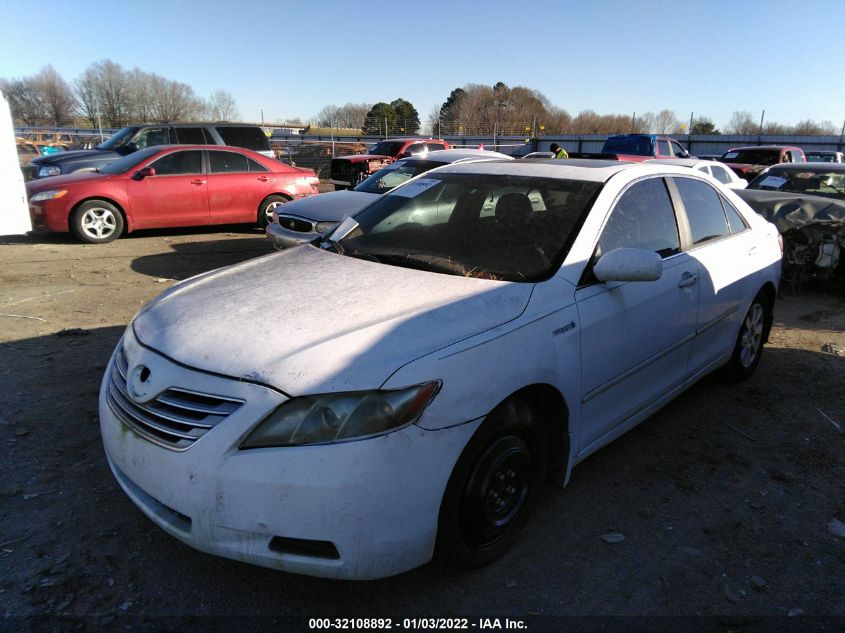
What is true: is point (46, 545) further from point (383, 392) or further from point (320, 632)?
point (383, 392)

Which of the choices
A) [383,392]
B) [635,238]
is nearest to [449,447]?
[383,392]

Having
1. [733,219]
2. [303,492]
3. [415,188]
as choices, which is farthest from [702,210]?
[303,492]

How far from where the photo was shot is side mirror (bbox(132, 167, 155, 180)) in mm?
9570

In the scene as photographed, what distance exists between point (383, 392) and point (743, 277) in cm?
321

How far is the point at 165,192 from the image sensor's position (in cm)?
975

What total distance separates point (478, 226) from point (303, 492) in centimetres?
183

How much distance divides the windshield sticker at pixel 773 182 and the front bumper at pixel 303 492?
911cm

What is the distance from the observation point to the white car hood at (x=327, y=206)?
718 cm

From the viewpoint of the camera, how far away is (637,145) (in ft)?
58.5

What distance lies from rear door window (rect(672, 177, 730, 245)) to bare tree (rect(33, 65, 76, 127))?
6936cm

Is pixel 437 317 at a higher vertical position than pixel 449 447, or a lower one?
higher

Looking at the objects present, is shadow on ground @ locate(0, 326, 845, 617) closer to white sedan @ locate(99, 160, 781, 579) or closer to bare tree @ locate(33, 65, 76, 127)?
white sedan @ locate(99, 160, 781, 579)

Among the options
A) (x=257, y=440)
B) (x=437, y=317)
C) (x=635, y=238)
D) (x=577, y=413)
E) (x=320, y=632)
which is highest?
(x=635, y=238)

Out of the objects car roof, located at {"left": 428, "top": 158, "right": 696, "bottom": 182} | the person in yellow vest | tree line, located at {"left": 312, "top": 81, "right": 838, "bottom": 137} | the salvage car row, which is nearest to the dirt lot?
the salvage car row
